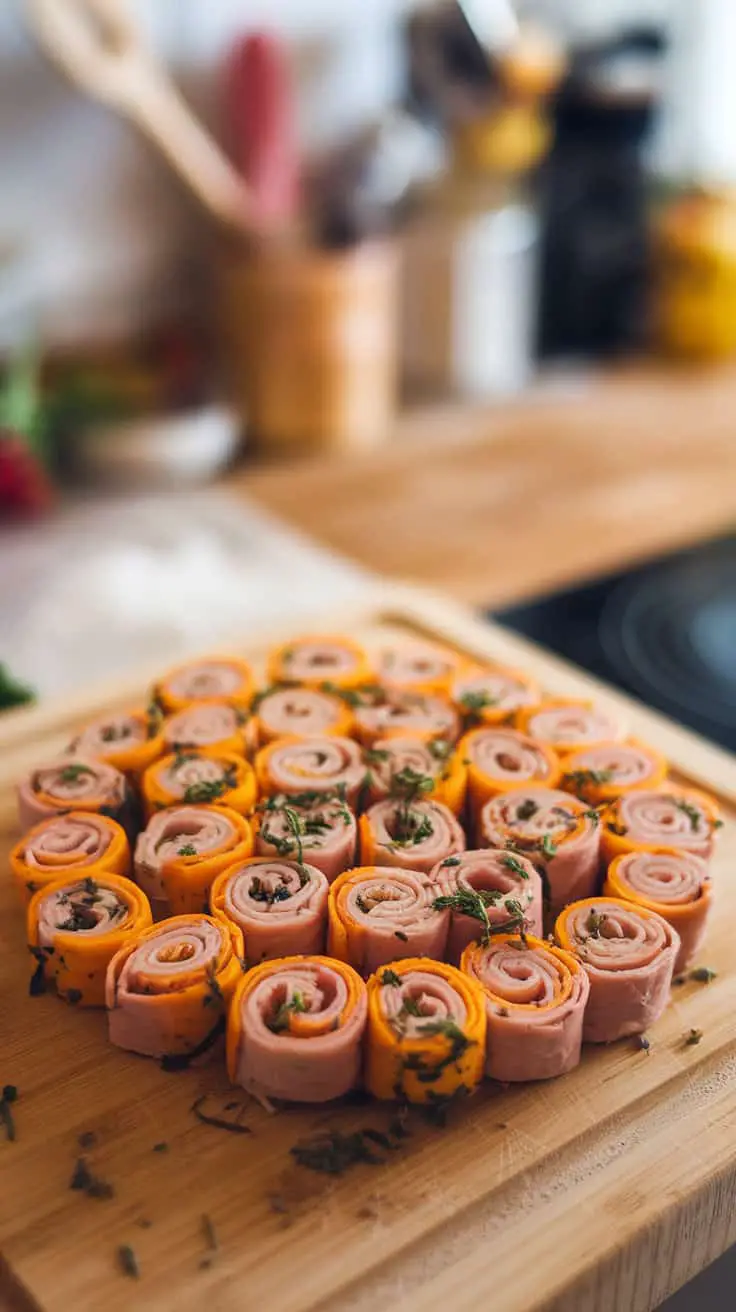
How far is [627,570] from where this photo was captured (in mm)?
1956

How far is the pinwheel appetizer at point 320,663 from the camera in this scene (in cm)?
144

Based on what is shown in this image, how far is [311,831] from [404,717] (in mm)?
219

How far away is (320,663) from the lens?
1483mm

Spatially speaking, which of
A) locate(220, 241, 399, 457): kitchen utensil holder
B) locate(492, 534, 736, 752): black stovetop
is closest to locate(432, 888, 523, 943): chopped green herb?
locate(492, 534, 736, 752): black stovetop

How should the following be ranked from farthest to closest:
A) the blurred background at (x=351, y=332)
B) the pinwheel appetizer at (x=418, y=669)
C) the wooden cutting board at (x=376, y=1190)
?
the blurred background at (x=351, y=332) → the pinwheel appetizer at (x=418, y=669) → the wooden cutting board at (x=376, y=1190)

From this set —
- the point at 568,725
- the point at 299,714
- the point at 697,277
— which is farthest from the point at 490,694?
the point at 697,277

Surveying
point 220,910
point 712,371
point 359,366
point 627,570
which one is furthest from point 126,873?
point 712,371

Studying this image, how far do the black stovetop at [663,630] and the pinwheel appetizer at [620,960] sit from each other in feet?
1.58

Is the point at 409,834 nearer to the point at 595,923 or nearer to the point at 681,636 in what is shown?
the point at 595,923

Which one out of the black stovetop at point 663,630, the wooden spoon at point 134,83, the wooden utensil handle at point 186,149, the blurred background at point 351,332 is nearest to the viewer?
the black stovetop at point 663,630

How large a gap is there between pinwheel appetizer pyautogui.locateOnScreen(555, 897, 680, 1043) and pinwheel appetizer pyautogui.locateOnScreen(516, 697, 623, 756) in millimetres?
244

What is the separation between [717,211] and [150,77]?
3.54 feet

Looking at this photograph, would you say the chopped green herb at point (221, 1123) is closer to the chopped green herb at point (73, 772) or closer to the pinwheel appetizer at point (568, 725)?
the chopped green herb at point (73, 772)

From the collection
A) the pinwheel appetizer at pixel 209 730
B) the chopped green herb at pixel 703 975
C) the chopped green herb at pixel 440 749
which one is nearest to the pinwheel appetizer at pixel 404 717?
the chopped green herb at pixel 440 749
